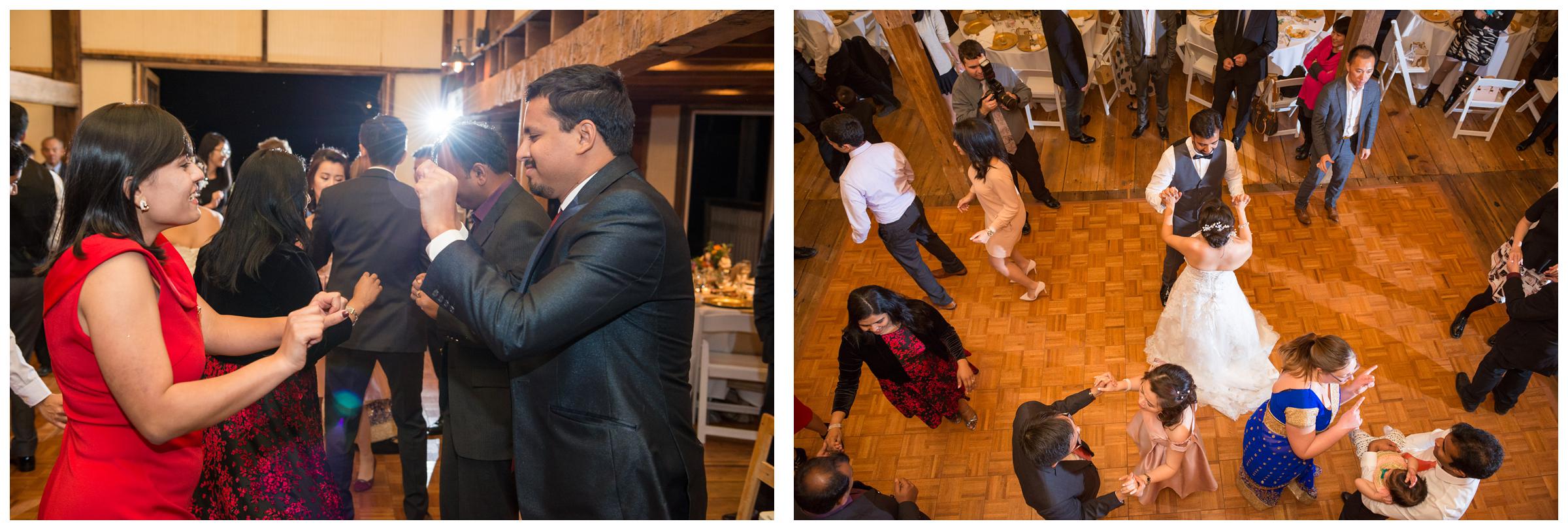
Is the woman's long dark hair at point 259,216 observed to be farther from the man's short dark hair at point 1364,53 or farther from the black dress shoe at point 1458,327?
the black dress shoe at point 1458,327

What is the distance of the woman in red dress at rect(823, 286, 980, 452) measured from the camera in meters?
2.69

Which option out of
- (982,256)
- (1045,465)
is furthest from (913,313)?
(1045,465)

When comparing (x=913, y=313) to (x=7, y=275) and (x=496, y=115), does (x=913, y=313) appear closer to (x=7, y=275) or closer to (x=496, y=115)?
(x=496, y=115)

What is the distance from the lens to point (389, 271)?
2240 millimetres

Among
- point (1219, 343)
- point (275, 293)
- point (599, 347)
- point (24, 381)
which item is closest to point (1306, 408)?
point (1219, 343)

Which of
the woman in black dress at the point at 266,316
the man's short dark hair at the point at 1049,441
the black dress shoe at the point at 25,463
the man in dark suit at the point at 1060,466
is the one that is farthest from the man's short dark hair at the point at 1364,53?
the black dress shoe at the point at 25,463

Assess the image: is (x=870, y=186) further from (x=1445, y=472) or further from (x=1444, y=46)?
(x=1445, y=472)

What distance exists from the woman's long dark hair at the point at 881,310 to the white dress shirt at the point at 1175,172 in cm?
69

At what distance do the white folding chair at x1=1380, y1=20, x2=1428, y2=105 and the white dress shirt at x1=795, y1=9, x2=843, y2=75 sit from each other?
1.47m

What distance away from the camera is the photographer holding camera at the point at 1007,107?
104 inches

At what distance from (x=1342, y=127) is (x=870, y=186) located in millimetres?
1270

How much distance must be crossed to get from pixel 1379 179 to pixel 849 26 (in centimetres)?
150

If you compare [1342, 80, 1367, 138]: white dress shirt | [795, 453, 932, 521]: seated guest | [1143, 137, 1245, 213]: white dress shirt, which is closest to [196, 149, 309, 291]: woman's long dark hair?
[795, 453, 932, 521]: seated guest

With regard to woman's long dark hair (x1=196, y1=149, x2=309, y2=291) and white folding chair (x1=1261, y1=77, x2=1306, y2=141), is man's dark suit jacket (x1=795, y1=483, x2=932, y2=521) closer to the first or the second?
Result: white folding chair (x1=1261, y1=77, x2=1306, y2=141)
